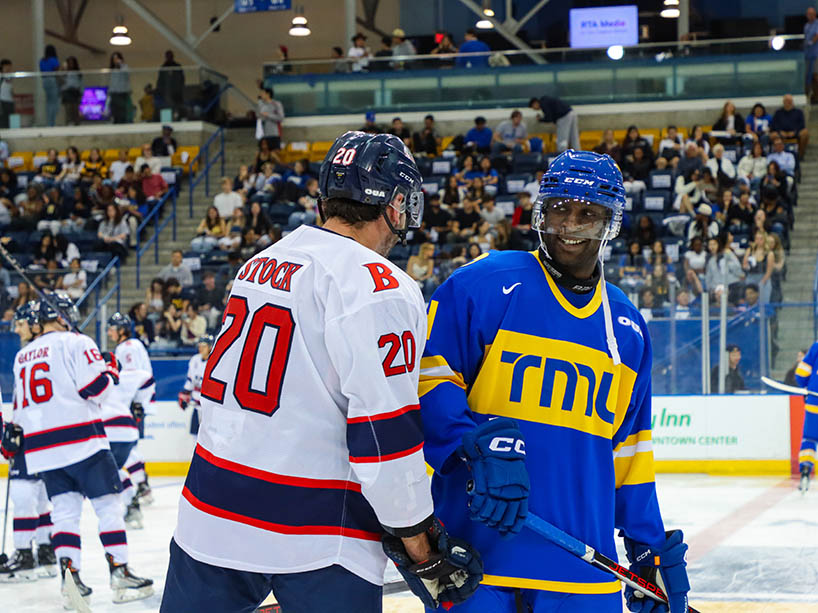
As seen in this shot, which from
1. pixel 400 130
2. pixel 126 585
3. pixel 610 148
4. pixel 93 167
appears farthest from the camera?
pixel 93 167

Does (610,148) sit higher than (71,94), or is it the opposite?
(71,94)

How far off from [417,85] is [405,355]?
46.7 feet

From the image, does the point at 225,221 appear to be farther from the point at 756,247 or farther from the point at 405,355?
the point at 405,355

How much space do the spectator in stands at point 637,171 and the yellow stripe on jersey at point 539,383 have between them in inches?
416

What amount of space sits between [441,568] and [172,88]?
1566 centimetres

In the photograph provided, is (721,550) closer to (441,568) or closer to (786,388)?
(786,388)

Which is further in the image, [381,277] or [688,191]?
[688,191]

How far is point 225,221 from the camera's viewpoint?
1377 cm

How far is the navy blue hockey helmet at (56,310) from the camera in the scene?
540 centimetres

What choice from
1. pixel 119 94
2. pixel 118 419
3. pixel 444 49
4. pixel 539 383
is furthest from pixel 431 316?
pixel 119 94

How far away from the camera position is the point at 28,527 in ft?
19.8

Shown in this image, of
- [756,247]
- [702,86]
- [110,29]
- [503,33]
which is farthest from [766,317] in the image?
[110,29]

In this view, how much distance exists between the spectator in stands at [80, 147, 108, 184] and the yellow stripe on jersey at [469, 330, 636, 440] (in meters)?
13.8

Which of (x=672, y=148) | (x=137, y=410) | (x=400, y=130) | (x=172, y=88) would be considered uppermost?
(x=172, y=88)
